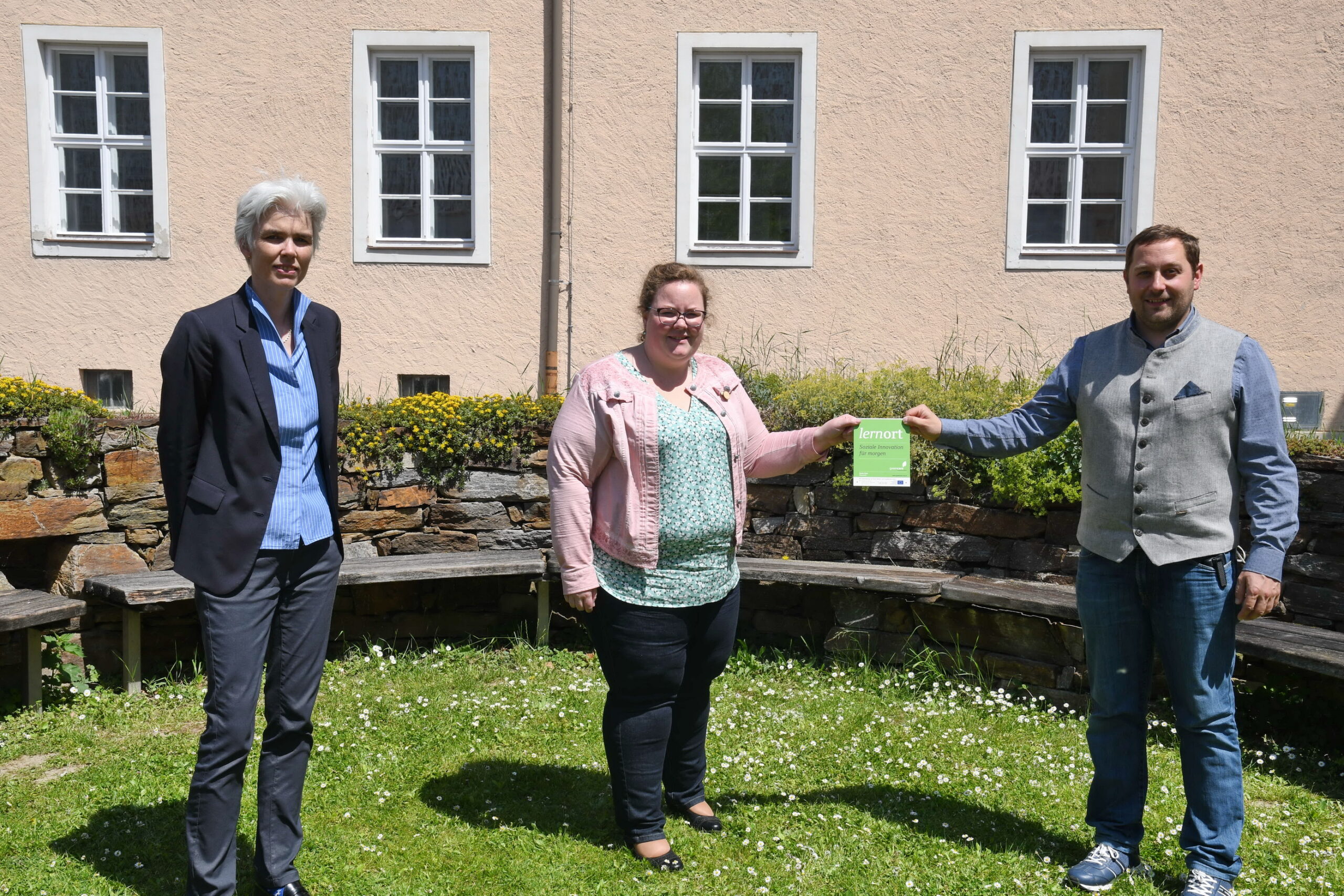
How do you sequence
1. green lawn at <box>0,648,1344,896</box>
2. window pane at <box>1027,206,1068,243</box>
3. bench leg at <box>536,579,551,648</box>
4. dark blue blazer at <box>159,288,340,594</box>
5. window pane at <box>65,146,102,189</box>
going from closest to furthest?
dark blue blazer at <box>159,288,340,594</box>, green lawn at <box>0,648,1344,896</box>, bench leg at <box>536,579,551,648</box>, window pane at <box>1027,206,1068,243</box>, window pane at <box>65,146,102,189</box>

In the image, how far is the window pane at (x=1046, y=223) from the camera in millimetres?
9016

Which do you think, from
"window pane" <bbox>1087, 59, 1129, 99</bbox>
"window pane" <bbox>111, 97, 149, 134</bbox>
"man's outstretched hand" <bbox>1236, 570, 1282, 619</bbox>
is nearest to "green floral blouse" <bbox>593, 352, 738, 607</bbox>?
"man's outstretched hand" <bbox>1236, 570, 1282, 619</bbox>

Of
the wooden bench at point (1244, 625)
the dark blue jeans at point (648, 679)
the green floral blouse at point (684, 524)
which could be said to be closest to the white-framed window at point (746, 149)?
the wooden bench at point (1244, 625)

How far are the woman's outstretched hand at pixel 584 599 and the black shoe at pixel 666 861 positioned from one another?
2.75 ft

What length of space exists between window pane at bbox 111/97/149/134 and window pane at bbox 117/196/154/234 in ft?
1.89

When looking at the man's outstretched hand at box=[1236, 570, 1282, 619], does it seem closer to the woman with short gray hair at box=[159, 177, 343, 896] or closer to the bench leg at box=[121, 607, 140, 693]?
the woman with short gray hair at box=[159, 177, 343, 896]

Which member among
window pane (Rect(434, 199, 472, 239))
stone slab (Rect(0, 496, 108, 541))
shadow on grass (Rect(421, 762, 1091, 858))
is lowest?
shadow on grass (Rect(421, 762, 1091, 858))

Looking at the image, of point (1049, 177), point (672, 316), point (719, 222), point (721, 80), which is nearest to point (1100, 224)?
point (1049, 177)

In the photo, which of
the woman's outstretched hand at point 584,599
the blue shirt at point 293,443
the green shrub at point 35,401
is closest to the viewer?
the blue shirt at point 293,443

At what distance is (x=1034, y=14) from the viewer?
28.3 feet

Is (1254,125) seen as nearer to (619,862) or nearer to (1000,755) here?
(1000,755)

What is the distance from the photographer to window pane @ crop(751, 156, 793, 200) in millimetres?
9078

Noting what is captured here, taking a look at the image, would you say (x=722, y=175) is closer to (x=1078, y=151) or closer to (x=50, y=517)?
(x=1078, y=151)

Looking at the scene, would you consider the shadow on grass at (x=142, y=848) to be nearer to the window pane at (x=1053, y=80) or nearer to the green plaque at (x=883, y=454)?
the green plaque at (x=883, y=454)
